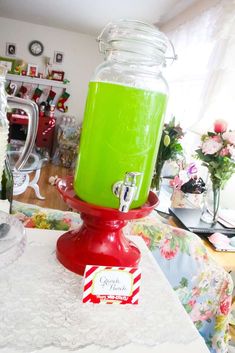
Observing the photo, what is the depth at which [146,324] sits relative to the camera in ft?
1.41

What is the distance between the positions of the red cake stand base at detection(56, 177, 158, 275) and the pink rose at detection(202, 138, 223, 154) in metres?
0.96

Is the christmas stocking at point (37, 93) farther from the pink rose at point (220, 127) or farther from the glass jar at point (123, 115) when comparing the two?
the glass jar at point (123, 115)

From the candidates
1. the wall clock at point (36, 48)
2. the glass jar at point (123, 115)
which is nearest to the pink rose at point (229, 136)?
the glass jar at point (123, 115)

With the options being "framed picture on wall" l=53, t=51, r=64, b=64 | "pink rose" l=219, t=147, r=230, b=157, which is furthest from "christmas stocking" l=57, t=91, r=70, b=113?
"pink rose" l=219, t=147, r=230, b=157

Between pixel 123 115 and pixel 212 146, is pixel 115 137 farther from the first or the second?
pixel 212 146

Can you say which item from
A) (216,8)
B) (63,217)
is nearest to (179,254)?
(63,217)

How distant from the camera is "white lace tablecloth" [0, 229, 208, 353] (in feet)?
1.24

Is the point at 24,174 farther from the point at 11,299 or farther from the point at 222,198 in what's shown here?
the point at 11,299

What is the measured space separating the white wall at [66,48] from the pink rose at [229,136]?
162 inches

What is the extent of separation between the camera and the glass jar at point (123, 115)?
47cm

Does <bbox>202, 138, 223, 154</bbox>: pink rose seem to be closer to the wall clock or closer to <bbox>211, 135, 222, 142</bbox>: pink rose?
<bbox>211, 135, 222, 142</bbox>: pink rose

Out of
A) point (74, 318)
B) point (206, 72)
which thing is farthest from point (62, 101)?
point (74, 318)

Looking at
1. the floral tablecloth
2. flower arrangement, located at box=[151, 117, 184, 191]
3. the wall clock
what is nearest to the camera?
the floral tablecloth

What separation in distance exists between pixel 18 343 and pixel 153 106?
0.39m
